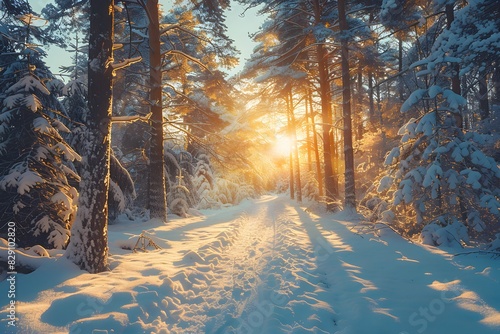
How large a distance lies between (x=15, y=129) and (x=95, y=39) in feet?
9.07

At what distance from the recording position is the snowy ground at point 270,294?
2.99 metres

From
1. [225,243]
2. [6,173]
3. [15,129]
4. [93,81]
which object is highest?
[93,81]

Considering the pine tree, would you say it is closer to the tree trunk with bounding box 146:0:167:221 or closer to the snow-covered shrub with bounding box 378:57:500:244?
the tree trunk with bounding box 146:0:167:221

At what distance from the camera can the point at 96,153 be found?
15.3ft

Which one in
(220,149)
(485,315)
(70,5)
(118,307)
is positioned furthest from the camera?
(220,149)

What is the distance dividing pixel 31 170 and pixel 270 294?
5.23 m

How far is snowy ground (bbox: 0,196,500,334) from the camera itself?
2992 mm

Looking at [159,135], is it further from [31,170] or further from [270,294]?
[270,294]

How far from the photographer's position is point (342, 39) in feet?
35.3

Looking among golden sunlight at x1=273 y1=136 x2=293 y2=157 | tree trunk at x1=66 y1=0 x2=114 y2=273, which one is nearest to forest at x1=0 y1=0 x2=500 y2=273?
tree trunk at x1=66 y1=0 x2=114 y2=273

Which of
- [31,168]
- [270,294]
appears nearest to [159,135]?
[31,168]

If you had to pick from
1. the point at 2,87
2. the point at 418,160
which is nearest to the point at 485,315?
the point at 418,160

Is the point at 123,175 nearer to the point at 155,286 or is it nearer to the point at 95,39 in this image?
the point at 95,39

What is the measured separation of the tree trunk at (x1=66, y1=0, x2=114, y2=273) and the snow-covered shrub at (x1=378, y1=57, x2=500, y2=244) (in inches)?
265
